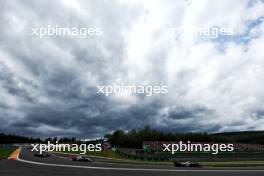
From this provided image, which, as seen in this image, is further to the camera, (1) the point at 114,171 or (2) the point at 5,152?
(2) the point at 5,152

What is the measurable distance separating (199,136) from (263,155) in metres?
123

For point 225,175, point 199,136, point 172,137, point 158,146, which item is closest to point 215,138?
point 199,136

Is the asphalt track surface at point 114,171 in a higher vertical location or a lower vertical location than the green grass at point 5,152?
higher

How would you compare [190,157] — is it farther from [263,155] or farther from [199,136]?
[199,136]

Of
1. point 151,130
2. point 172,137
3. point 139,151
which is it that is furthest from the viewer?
point 151,130

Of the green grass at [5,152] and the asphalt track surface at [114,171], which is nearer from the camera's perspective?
the asphalt track surface at [114,171]

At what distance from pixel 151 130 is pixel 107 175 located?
519 ft

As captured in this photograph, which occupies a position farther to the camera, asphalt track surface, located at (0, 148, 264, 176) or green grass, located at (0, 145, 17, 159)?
green grass, located at (0, 145, 17, 159)

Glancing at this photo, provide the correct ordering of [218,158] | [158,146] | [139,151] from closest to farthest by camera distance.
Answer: [218,158], [139,151], [158,146]

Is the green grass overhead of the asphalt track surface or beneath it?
beneath

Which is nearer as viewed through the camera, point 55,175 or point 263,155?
point 55,175

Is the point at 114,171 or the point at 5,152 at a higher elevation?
the point at 114,171

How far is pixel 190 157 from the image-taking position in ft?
203

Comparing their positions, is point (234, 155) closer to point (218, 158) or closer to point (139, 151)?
point (218, 158)
